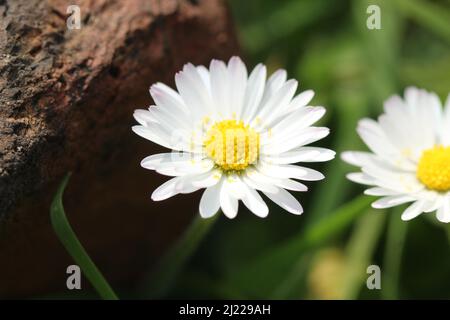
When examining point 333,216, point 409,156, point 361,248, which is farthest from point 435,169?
point 361,248

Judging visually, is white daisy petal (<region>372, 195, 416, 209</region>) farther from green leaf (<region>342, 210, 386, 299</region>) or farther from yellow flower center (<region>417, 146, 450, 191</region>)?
green leaf (<region>342, 210, 386, 299</region>)

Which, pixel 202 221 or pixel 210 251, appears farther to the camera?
pixel 210 251

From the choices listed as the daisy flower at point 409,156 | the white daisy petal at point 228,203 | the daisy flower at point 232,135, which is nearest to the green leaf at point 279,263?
the daisy flower at point 409,156

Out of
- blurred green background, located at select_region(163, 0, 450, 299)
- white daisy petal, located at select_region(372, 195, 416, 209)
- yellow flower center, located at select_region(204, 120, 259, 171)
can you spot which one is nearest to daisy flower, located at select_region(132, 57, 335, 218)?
yellow flower center, located at select_region(204, 120, 259, 171)

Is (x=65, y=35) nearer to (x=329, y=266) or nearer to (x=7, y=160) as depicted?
(x=7, y=160)

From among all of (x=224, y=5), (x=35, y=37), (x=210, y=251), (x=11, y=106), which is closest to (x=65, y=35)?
(x=35, y=37)
